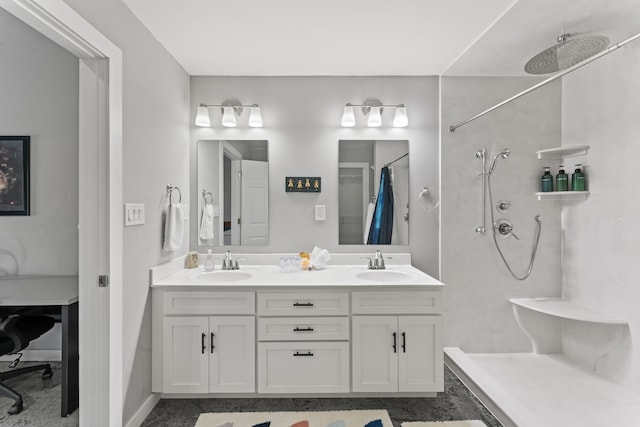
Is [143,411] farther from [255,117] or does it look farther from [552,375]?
[552,375]

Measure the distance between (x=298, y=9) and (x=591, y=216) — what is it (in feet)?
8.03

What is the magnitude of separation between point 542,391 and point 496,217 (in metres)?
1.24

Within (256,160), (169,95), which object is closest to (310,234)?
(256,160)

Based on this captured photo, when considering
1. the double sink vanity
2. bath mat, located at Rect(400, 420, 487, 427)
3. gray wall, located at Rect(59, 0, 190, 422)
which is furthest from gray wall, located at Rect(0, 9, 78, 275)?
bath mat, located at Rect(400, 420, 487, 427)

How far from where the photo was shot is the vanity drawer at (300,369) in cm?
211

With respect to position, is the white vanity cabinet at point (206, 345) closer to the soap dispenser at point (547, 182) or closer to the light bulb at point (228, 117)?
the light bulb at point (228, 117)

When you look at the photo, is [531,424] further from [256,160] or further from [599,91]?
[256,160]

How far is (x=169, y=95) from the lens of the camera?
2.36 metres

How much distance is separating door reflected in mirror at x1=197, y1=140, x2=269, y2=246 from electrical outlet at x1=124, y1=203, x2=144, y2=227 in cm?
78

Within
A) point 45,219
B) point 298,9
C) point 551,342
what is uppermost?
point 298,9

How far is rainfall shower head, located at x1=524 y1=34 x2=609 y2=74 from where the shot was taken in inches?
79.7

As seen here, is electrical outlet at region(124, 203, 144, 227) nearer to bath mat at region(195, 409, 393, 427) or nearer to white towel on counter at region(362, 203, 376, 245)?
bath mat at region(195, 409, 393, 427)

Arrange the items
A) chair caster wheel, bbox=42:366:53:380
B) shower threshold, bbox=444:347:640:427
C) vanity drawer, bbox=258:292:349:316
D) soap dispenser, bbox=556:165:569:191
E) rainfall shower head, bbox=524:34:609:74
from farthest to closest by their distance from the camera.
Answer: soap dispenser, bbox=556:165:569:191, chair caster wheel, bbox=42:366:53:380, vanity drawer, bbox=258:292:349:316, rainfall shower head, bbox=524:34:609:74, shower threshold, bbox=444:347:640:427

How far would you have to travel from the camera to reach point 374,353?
6.95 feet
